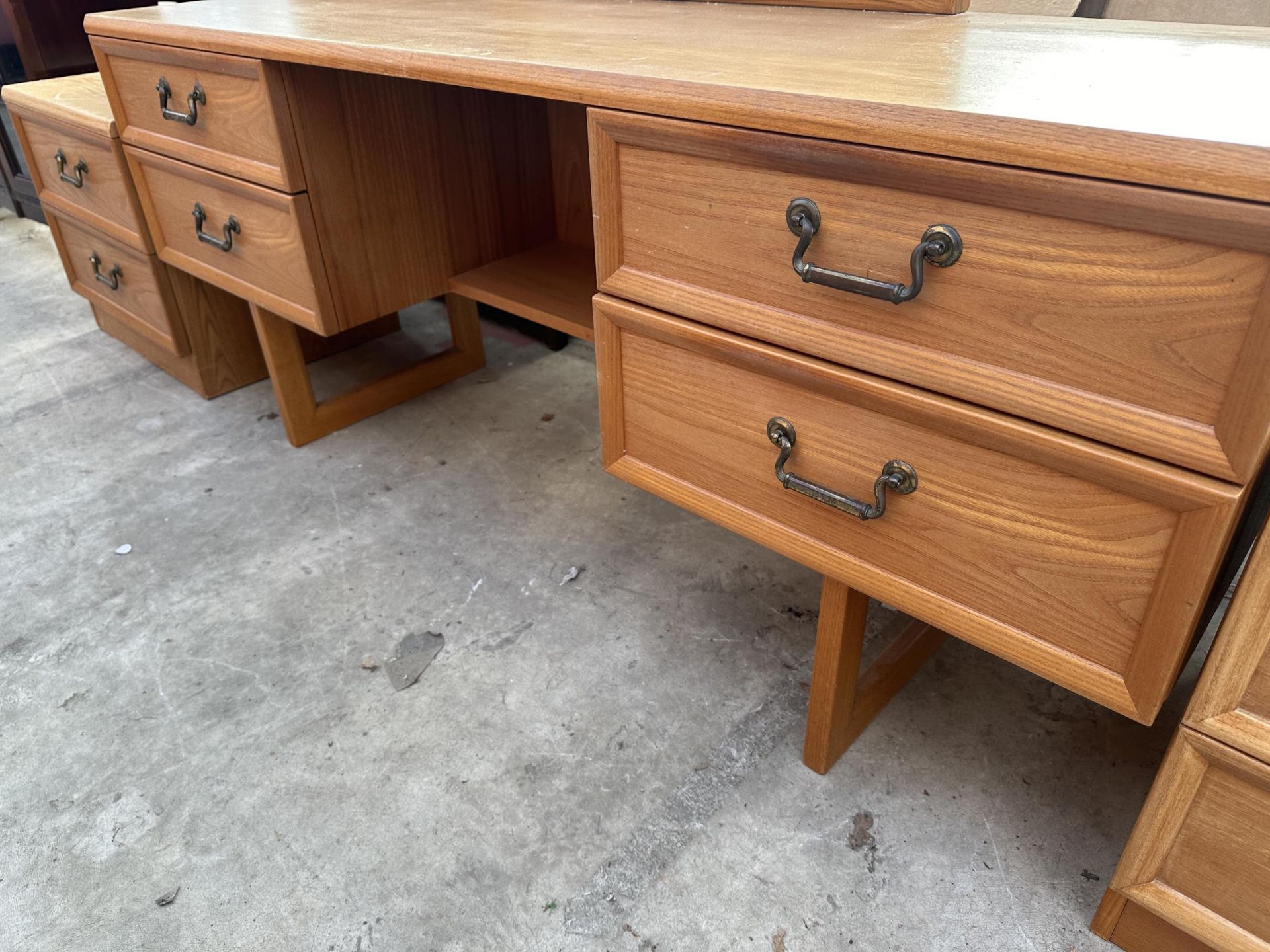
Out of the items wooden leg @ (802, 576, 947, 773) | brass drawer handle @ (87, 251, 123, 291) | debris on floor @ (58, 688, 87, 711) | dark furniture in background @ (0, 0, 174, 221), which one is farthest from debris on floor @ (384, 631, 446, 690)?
dark furniture in background @ (0, 0, 174, 221)

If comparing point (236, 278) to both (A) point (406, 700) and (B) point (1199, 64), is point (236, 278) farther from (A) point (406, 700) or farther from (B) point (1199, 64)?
(B) point (1199, 64)

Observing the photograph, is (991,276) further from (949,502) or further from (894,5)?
(894,5)

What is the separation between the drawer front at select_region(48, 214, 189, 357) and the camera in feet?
5.37

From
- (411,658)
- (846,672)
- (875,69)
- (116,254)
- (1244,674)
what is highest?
(875,69)

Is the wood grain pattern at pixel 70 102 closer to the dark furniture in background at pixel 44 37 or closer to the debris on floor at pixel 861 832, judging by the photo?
the dark furniture in background at pixel 44 37

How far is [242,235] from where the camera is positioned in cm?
132

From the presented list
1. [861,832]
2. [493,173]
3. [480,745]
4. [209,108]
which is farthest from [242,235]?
[861,832]

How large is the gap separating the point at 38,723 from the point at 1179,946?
1274 mm

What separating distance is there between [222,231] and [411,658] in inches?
30.4

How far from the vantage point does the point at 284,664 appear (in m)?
1.13

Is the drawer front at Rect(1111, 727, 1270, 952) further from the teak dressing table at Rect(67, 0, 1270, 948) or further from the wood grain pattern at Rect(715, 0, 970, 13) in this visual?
the wood grain pattern at Rect(715, 0, 970, 13)

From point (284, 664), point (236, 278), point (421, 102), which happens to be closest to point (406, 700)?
point (284, 664)

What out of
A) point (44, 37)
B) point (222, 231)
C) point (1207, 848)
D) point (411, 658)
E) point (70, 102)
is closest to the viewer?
point (1207, 848)

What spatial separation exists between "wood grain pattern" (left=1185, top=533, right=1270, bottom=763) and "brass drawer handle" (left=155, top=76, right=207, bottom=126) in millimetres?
1363
